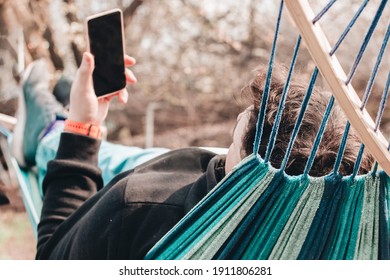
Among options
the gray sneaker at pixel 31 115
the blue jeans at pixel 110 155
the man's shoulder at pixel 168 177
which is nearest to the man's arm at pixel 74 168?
the man's shoulder at pixel 168 177

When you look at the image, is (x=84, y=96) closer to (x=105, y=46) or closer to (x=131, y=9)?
(x=105, y=46)

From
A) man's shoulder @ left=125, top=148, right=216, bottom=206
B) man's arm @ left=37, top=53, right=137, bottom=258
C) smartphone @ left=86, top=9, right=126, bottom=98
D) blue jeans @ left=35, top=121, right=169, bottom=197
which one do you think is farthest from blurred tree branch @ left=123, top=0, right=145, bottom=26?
man's shoulder @ left=125, top=148, right=216, bottom=206

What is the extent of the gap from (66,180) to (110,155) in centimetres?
44

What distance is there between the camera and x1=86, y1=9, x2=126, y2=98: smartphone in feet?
5.01

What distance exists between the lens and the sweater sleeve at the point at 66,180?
1438mm

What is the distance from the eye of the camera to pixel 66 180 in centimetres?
145

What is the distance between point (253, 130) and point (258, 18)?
2428 millimetres

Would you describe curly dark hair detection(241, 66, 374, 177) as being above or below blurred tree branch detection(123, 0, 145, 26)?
above

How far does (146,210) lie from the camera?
1.16 meters

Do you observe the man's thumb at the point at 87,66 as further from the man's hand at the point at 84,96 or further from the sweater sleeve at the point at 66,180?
the sweater sleeve at the point at 66,180

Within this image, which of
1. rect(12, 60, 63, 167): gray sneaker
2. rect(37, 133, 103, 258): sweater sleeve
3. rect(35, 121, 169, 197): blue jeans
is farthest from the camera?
rect(12, 60, 63, 167): gray sneaker

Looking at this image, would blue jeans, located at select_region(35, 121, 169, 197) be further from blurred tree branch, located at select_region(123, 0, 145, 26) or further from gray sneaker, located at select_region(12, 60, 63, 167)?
blurred tree branch, located at select_region(123, 0, 145, 26)
